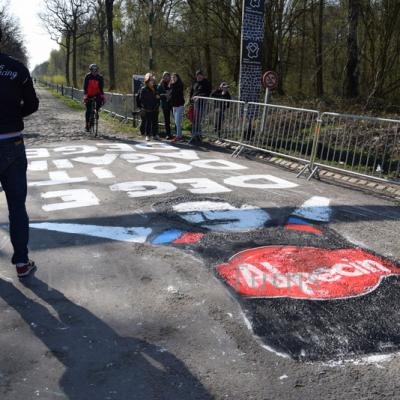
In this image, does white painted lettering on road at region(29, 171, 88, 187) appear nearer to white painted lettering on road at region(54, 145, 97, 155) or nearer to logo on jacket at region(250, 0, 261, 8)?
white painted lettering on road at region(54, 145, 97, 155)

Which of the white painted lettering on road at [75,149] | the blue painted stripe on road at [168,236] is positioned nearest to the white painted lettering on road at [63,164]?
the white painted lettering on road at [75,149]

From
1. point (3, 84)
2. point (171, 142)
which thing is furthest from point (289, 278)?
point (171, 142)

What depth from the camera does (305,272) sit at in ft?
12.4

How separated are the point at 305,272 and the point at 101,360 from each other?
6.57 feet

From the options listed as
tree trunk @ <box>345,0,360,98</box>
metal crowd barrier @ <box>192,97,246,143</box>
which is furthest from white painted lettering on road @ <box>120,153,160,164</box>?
tree trunk @ <box>345,0,360,98</box>

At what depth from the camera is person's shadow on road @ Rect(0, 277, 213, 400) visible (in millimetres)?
2371

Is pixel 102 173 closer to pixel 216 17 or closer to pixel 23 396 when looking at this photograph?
pixel 23 396

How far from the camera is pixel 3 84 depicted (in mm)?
3299

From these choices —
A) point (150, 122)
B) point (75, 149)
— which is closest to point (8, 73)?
point (75, 149)

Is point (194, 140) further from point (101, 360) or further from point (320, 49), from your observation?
point (320, 49)

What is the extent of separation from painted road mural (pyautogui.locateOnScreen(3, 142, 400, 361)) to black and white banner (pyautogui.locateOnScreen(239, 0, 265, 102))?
402 centimetres

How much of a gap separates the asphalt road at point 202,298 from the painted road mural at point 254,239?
0.02 meters

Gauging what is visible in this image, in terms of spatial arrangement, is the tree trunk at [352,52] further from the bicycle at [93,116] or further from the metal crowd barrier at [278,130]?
the bicycle at [93,116]

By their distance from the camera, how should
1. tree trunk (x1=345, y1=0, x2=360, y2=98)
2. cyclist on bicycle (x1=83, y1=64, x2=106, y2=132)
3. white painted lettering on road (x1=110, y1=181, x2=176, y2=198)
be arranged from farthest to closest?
tree trunk (x1=345, y1=0, x2=360, y2=98) → cyclist on bicycle (x1=83, y1=64, x2=106, y2=132) → white painted lettering on road (x1=110, y1=181, x2=176, y2=198)
